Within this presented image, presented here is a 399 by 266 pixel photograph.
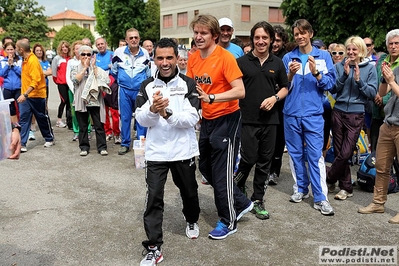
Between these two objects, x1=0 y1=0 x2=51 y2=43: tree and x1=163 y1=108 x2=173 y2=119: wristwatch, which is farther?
x1=0 y1=0 x2=51 y2=43: tree

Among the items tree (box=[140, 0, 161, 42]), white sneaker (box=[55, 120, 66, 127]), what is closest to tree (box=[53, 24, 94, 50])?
tree (box=[140, 0, 161, 42])

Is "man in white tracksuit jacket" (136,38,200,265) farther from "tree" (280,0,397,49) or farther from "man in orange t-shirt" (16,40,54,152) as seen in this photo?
"tree" (280,0,397,49)

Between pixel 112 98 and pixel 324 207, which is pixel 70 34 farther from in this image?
pixel 324 207

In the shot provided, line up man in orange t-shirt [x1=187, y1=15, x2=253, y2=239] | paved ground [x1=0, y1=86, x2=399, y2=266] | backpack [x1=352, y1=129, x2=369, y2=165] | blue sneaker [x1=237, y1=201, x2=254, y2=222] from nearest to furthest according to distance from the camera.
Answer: paved ground [x1=0, y1=86, x2=399, y2=266] → man in orange t-shirt [x1=187, y1=15, x2=253, y2=239] → blue sneaker [x1=237, y1=201, x2=254, y2=222] → backpack [x1=352, y1=129, x2=369, y2=165]

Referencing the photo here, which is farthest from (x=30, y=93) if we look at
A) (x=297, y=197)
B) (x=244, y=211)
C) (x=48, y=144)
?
(x=297, y=197)

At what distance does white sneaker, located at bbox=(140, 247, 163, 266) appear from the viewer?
359cm

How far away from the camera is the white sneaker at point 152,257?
11.8ft

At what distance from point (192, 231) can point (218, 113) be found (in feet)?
4.09

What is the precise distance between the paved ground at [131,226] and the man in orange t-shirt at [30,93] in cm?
187

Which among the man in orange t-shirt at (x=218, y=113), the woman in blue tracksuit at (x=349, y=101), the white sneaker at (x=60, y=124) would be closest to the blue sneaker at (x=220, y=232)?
the man in orange t-shirt at (x=218, y=113)

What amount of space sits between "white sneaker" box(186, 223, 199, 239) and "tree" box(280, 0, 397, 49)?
53.7 feet

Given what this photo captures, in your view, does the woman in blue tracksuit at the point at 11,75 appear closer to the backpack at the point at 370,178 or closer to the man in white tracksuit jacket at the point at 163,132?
the man in white tracksuit jacket at the point at 163,132

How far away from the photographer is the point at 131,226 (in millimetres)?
4488

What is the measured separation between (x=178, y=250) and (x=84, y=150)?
4445 mm
